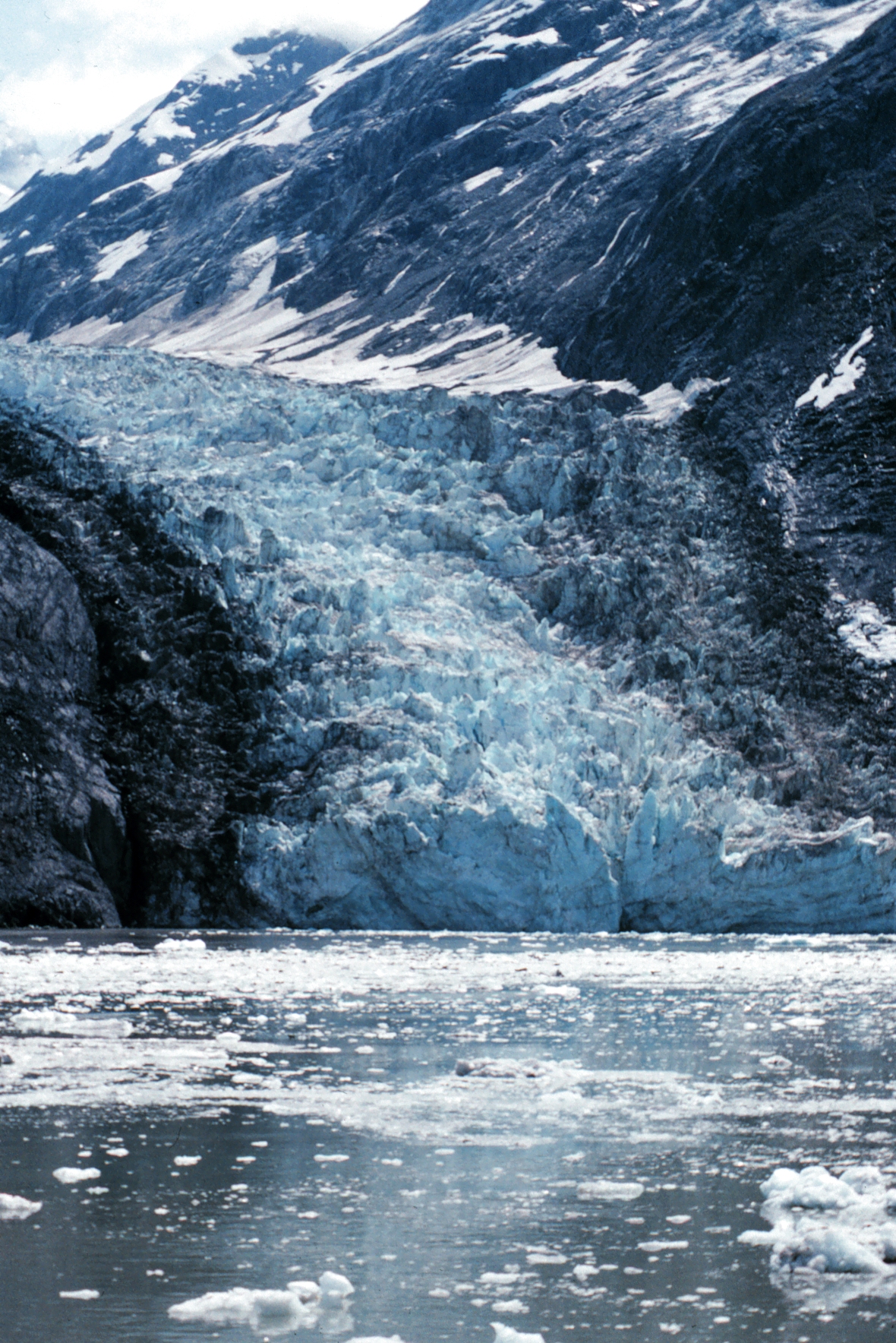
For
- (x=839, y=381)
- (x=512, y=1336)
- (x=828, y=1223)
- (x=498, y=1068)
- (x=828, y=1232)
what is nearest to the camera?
(x=512, y=1336)

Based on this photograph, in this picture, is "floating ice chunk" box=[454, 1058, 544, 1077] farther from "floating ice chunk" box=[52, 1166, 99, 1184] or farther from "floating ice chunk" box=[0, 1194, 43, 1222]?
"floating ice chunk" box=[0, 1194, 43, 1222]

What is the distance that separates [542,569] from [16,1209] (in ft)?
93.3

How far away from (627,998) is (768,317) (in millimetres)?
33501

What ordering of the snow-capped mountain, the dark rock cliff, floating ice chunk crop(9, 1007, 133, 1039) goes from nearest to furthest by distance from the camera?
floating ice chunk crop(9, 1007, 133, 1039) < the dark rock cliff < the snow-capped mountain

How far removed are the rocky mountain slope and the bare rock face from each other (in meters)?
0.19

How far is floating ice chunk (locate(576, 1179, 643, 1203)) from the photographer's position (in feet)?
24.1

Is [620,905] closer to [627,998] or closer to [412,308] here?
[627,998]

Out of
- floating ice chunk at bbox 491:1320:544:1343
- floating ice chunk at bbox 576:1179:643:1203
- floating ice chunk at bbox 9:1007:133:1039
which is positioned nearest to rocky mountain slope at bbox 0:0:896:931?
floating ice chunk at bbox 9:1007:133:1039

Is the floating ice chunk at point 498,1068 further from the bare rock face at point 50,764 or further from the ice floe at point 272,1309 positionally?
the bare rock face at point 50,764

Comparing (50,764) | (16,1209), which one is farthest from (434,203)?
(16,1209)

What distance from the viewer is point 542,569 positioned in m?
34.6

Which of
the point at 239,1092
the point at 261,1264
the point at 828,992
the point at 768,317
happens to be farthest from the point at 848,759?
the point at 261,1264

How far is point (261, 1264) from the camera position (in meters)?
6.14

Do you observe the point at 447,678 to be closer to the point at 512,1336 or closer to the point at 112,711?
the point at 112,711
